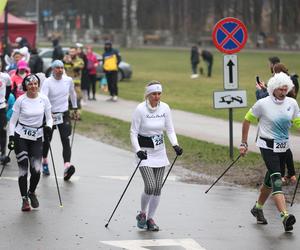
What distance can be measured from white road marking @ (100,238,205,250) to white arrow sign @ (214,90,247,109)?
6.78m

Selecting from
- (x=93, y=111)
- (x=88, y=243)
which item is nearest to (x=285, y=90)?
(x=88, y=243)

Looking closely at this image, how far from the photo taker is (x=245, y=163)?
15.6 metres

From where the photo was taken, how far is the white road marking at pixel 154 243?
9234mm

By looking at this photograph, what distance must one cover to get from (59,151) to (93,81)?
483 inches

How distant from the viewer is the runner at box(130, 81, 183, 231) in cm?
1002

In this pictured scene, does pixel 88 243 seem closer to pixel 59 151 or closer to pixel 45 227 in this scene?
pixel 45 227

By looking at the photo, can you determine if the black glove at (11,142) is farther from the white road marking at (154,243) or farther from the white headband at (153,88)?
the white road marking at (154,243)

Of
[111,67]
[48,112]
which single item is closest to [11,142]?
[48,112]

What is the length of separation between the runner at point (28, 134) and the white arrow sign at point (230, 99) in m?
5.25

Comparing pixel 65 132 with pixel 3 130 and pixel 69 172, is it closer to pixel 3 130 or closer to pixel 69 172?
pixel 69 172

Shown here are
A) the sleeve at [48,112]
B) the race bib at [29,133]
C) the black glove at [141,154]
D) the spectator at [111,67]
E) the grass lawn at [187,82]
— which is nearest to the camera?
the black glove at [141,154]

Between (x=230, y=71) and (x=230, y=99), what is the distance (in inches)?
19.3

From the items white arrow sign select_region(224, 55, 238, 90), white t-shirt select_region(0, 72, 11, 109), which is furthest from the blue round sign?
white t-shirt select_region(0, 72, 11, 109)

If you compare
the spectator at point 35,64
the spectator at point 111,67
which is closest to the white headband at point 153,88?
the spectator at point 35,64
